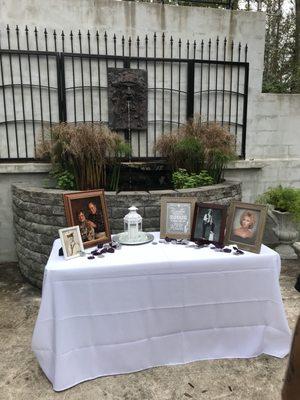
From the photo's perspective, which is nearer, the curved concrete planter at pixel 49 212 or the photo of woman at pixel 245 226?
the photo of woman at pixel 245 226

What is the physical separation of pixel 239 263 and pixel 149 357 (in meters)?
0.86

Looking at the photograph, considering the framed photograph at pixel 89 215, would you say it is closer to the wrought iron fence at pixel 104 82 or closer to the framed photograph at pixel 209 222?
the framed photograph at pixel 209 222

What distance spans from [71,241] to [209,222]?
0.96m

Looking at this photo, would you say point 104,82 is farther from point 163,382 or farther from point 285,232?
point 163,382

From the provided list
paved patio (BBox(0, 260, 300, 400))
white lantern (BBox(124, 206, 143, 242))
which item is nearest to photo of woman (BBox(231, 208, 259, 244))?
white lantern (BBox(124, 206, 143, 242))

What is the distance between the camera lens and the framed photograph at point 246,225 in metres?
2.24

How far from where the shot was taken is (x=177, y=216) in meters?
2.45

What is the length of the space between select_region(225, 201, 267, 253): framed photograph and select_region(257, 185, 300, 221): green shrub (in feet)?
6.71

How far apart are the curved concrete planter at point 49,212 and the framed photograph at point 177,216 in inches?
33.5

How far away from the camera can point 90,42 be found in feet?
13.4

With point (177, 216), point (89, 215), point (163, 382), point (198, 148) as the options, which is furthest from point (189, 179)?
point (163, 382)

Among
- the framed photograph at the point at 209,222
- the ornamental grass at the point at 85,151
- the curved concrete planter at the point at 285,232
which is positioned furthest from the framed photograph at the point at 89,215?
the curved concrete planter at the point at 285,232

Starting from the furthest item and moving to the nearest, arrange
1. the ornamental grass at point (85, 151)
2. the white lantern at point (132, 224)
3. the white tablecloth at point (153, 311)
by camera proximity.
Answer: the ornamental grass at point (85, 151), the white lantern at point (132, 224), the white tablecloth at point (153, 311)

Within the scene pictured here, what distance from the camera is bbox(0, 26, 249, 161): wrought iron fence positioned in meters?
3.96
